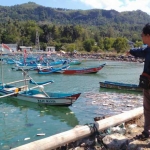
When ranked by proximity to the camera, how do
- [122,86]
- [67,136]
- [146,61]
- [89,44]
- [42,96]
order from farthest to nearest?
[89,44]
[122,86]
[42,96]
[67,136]
[146,61]

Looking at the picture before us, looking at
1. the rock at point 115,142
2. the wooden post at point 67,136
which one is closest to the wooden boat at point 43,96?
the wooden post at point 67,136

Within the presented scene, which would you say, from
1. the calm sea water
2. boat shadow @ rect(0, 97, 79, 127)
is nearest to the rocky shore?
the calm sea water

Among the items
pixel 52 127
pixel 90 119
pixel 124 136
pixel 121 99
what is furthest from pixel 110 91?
pixel 124 136

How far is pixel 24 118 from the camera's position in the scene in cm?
1317

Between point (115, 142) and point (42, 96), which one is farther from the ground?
point (115, 142)

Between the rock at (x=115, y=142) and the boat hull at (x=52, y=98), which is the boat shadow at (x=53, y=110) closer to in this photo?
the boat hull at (x=52, y=98)

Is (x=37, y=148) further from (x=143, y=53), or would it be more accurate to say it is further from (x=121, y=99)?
(x=121, y=99)

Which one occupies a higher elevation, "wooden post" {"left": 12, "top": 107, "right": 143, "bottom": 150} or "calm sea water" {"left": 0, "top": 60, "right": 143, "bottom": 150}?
"wooden post" {"left": 12, "top": 107, "right": 143, "bottom": 150}

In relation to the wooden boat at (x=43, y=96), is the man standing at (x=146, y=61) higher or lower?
higher

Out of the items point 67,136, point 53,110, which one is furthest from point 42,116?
point 67,136

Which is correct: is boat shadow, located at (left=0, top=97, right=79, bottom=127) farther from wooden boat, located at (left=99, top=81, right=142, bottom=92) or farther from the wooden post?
wooden boat, located at (left=99, top=81, right=142, bottom=92)

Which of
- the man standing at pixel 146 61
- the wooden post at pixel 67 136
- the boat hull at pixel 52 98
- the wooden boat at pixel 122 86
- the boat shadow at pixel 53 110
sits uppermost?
the man standing at pixel 146 61

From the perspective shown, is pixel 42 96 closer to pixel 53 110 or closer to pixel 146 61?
pixel 53 110

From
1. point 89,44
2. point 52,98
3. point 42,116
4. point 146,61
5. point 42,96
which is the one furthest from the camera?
point 89,44
